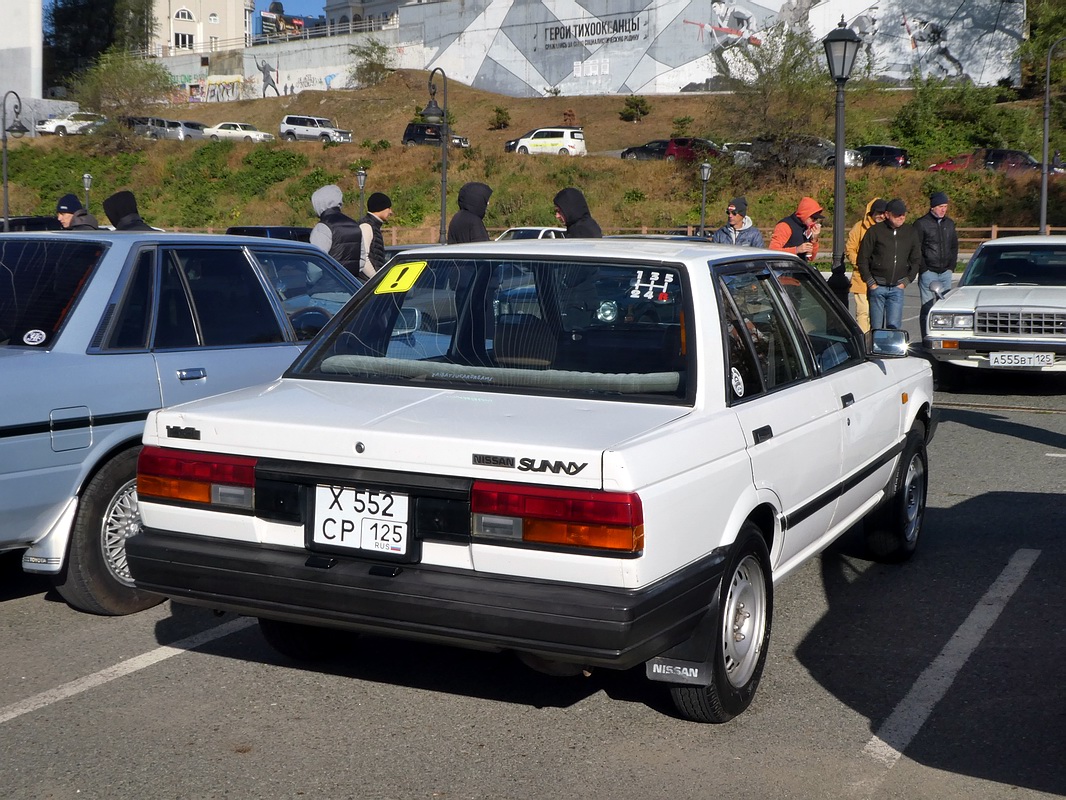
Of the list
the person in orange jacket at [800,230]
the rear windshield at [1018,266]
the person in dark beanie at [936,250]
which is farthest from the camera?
the person in dark beanie at [936,250]

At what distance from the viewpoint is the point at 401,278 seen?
4777 millimetres

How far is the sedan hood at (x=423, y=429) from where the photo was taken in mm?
3449

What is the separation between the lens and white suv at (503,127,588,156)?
5934 cm

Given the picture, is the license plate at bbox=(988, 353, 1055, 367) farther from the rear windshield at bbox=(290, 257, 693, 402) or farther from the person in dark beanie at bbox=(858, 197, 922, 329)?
the rear windshield at bbox=(290, 257, 693, 402)

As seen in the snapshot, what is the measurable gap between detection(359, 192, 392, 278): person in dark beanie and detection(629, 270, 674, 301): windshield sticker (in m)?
6.04

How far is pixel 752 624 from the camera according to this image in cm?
418

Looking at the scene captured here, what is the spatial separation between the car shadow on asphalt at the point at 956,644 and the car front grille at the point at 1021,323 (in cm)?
509

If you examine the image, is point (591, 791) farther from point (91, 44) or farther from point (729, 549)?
point (91, 44)

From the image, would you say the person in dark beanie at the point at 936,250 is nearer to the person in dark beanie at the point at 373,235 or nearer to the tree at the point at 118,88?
the person in dark beanie at the point at 373,235

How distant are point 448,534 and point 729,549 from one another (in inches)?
36.3

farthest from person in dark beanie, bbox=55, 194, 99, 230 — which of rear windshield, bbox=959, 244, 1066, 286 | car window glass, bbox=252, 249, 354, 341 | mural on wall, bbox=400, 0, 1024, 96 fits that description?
mural on wall, bbox=400, 0, 1024, 96

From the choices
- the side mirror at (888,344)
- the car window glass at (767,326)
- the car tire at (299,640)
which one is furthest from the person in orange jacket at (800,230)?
the car tire at (299,640)

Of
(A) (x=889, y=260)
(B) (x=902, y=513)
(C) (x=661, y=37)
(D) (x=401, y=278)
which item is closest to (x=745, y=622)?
(D) (x=401, y=278)

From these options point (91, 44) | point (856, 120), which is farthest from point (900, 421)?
point (91, 44)
